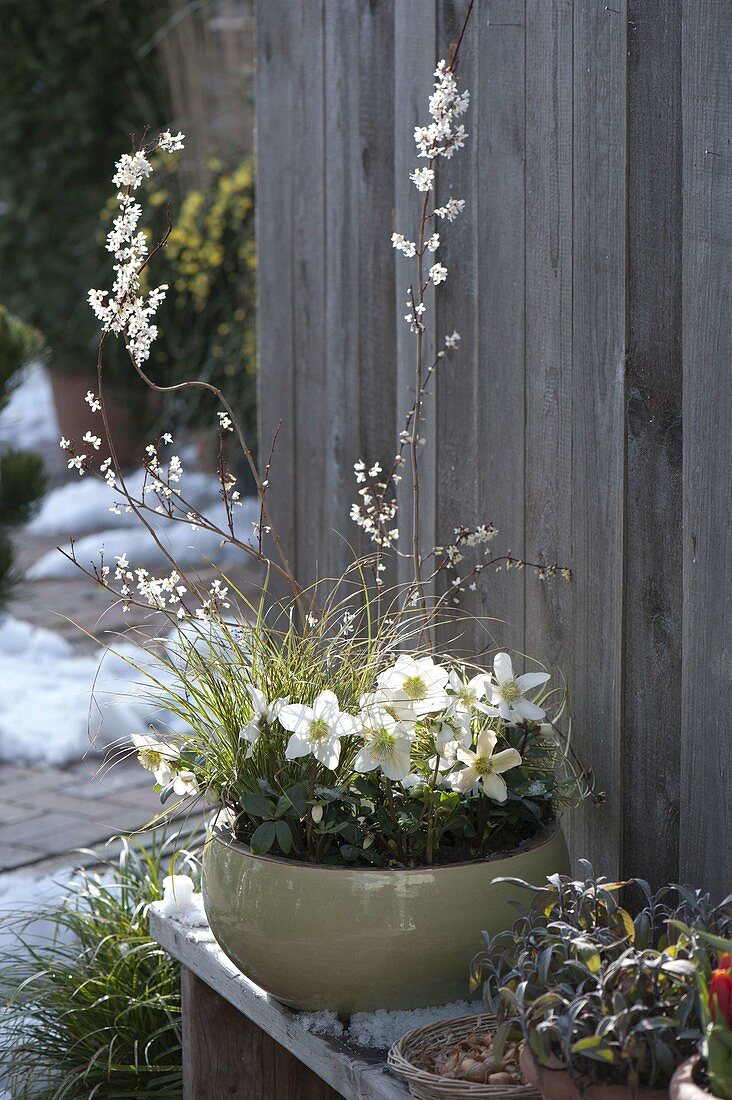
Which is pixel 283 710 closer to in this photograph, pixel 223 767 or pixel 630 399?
pixel 223 767

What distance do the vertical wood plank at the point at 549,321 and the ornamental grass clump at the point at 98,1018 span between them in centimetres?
65

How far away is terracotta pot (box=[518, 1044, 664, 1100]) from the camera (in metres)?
0.89

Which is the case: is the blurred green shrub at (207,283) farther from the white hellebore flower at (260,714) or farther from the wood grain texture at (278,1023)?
the white hellebore flower at (260,714)

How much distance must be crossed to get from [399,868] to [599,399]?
1.86 ft

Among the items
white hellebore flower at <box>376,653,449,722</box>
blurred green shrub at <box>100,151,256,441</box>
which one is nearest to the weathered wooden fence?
white hellebore flower at <box>376,653,449,722</box>

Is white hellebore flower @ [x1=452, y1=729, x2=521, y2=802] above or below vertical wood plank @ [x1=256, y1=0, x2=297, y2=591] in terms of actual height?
below

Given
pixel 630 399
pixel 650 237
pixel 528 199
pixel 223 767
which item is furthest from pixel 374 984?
pixel 528 199

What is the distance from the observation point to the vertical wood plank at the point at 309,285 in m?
2.12

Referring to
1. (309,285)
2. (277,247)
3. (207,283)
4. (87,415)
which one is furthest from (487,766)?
(87,415)

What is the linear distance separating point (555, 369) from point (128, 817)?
6.11 ft

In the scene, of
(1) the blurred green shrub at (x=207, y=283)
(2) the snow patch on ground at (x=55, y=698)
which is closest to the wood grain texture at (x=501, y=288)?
(2) the snow patch on ground at (x=55, y=698)

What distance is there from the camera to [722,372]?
1.20 meters

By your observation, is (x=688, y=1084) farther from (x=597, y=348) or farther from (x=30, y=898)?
(x=30, y=898)

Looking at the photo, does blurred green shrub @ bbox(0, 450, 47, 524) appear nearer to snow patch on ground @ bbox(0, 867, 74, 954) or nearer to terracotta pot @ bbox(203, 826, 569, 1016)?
snow patch on ground @ bbox(0, 867, 74, 954)
